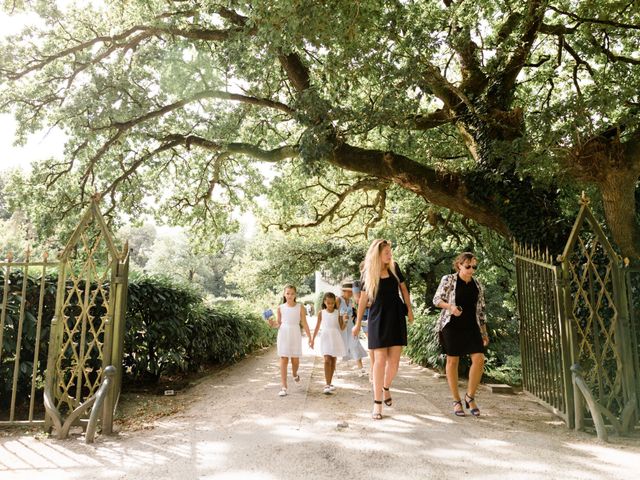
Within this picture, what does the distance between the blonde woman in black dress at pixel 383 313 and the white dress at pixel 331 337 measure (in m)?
1.82

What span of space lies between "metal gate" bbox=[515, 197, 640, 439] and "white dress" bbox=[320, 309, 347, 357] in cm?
304

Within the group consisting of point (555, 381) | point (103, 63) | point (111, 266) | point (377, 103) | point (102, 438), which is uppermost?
point (103, 63)

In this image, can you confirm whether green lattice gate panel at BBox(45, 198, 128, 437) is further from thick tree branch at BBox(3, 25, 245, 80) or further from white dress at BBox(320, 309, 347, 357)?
thick tree branch at BBox(3, 25, 245, 80)

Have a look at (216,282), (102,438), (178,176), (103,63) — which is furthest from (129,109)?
(216,282)

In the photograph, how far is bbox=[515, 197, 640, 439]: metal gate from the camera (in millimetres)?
5258

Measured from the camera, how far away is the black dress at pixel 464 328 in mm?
5879

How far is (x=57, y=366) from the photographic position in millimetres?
5191

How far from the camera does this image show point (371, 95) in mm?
9336

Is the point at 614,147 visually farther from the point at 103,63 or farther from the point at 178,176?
the point at 178,176

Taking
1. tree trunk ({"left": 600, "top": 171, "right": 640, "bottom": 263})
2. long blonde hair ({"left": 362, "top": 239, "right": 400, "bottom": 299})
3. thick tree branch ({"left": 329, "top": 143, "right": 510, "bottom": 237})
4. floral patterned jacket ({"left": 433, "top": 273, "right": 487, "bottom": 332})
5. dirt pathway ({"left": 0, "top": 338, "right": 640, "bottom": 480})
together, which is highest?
thick tree branch ({"left": 329, "top": 143, "right": 510, "bottom": 237})

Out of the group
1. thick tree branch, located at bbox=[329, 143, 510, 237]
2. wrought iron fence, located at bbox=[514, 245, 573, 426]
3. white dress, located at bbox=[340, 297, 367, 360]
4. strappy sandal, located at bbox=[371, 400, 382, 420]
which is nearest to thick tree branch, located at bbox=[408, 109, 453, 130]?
thick tree branch, located at bbox=[329, 143, 510, 237]

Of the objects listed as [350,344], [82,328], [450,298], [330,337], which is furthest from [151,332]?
[450,298]

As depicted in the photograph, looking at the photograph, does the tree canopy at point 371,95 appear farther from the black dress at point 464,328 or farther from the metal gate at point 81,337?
the metal gate at point 81,337

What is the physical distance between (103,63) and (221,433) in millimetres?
8429
